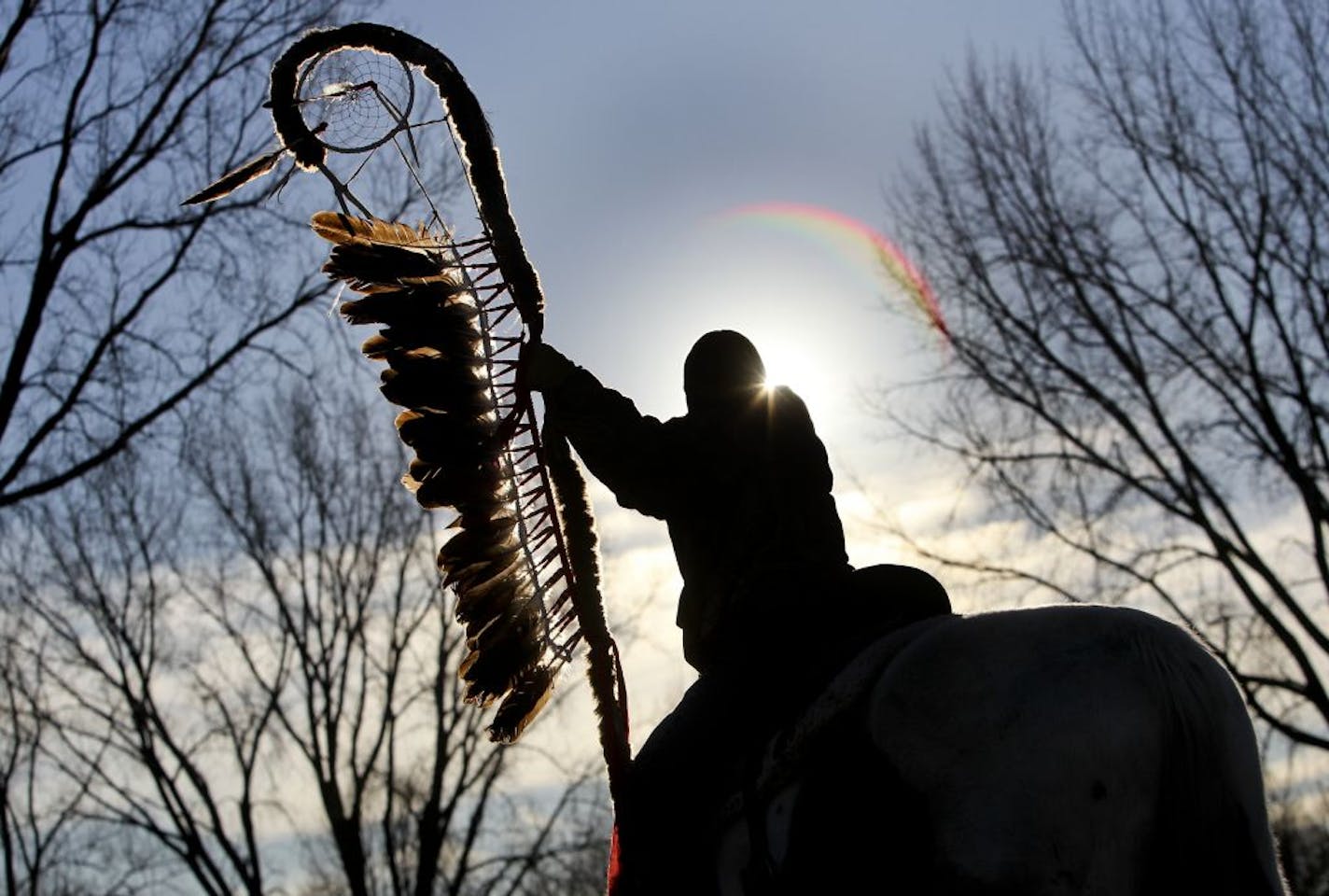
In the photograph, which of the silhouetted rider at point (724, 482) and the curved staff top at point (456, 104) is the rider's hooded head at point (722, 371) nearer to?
the silhouetted rider at point (724, 482)

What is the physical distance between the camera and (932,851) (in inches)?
106

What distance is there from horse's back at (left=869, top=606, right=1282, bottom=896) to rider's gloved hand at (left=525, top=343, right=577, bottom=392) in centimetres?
153

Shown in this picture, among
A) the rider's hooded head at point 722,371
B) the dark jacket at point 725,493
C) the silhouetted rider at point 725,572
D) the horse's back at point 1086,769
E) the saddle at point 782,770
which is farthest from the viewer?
the rider's hooded head at point 722,371

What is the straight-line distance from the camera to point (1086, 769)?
8.45 ft

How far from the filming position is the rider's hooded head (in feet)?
12.2

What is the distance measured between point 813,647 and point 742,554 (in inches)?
13.4

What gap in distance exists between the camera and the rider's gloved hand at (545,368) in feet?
12.6

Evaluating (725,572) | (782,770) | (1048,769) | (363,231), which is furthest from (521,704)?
(1048,769)

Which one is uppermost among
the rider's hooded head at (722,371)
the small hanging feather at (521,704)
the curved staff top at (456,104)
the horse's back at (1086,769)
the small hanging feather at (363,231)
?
the curved staff top at (456,104)

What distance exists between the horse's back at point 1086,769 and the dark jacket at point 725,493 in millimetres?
833

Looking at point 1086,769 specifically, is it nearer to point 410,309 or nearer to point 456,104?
point 410,309

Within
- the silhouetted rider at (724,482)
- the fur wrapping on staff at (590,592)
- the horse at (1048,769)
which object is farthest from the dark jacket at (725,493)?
the horse at (1048,769)

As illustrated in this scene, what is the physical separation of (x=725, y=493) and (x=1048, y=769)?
4.35 feet

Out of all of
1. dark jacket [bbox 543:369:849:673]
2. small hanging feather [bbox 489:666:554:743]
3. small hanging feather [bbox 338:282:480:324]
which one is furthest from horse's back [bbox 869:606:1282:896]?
small hanging feather [bbox 338:282:480:324]
